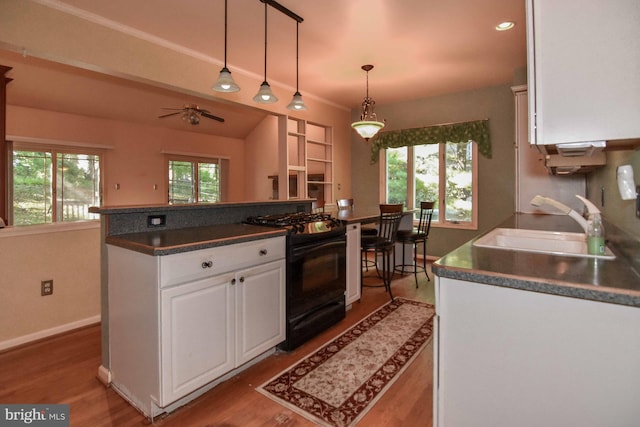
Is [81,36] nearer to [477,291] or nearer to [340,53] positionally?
[340,53]

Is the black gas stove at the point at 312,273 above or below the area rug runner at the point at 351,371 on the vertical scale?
above

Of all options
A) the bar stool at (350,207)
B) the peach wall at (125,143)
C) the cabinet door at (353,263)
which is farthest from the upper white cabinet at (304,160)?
the peach wall at (125,143)

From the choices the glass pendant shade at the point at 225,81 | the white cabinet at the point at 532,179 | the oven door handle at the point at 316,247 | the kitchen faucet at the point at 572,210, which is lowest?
the oven door handle at the point at 316,247

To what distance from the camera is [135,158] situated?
21.1 ft

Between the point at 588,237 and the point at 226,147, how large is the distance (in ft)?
24.3

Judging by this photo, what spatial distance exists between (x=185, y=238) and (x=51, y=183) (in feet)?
17.8

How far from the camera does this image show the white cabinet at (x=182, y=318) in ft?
5.45

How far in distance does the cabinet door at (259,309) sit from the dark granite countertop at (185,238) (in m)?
0.21

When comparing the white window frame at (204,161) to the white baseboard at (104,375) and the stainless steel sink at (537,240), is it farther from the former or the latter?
the stainless steel sink at (537,240)

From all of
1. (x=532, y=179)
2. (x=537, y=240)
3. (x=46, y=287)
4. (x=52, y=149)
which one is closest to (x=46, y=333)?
(x=46, y=287)

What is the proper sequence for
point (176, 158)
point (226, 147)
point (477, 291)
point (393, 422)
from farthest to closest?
point (226, 147) → point (176, 158) → point (393, 422) → point (477, 291)

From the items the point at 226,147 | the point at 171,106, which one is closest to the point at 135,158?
the point at 171,106

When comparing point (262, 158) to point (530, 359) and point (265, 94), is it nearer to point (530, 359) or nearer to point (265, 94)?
point (265, 94)

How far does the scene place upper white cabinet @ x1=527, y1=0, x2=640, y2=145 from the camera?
3.08 ft
